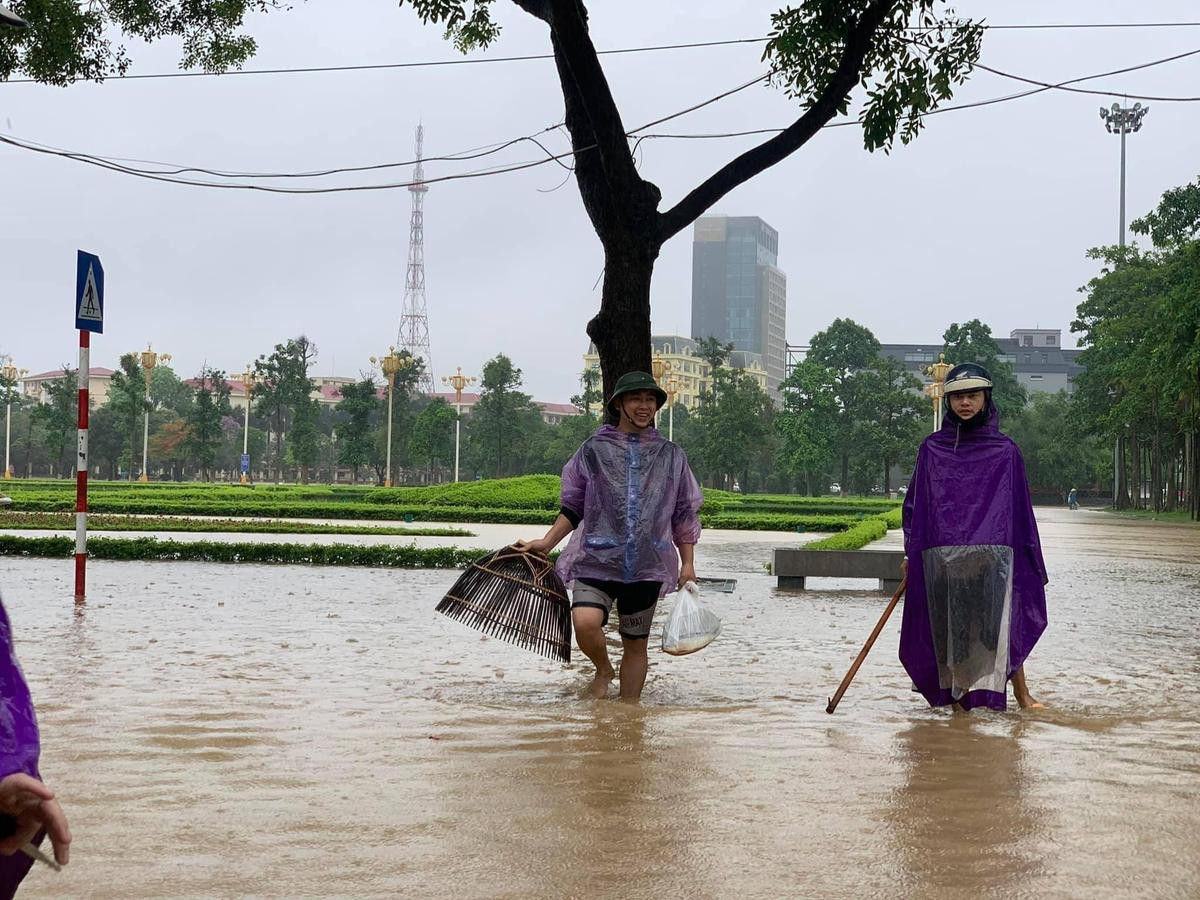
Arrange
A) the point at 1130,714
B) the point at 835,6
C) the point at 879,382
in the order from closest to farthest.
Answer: the point at 1130,714
the point at 835,6
the point at 879,382

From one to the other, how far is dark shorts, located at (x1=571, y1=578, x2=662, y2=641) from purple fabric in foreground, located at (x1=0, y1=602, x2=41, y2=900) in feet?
14.3

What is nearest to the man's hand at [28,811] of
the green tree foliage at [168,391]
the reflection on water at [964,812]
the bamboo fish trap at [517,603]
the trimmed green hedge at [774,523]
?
the reflection on water at [964,812]

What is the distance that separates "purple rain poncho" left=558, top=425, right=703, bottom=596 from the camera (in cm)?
605

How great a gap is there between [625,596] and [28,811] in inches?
176

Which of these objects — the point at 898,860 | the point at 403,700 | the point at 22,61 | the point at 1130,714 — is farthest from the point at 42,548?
the point at 898,860

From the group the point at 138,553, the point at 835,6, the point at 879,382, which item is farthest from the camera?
the point at 879,382

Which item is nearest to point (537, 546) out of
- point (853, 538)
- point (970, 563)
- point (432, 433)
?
point (970, 563)

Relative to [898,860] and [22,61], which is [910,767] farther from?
[22,61]

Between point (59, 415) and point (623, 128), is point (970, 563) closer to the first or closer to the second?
point (623, 128)

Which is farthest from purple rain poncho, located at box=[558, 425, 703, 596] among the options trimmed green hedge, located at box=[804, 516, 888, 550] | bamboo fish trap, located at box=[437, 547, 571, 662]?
trimmed green hedge, located at box=[804, 516, 888, 550]

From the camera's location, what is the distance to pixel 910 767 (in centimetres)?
499

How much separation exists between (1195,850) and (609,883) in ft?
5.60

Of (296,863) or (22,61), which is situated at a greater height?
(22,61)

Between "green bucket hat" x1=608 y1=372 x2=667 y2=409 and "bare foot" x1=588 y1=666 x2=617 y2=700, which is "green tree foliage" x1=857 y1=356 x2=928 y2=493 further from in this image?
"green bucket hat" x1=608 y1=372 x2=667 y2=409
